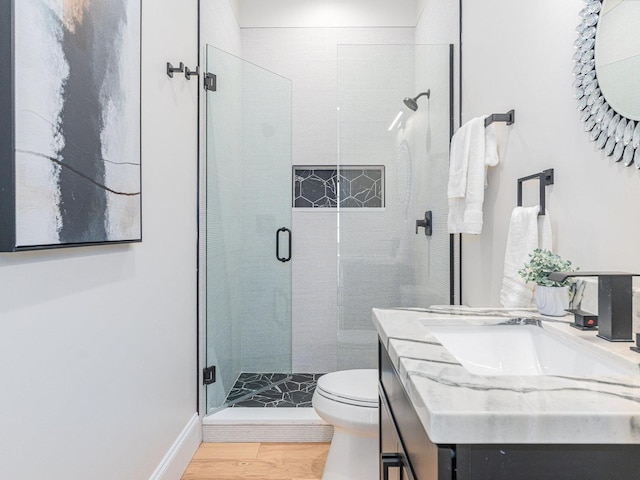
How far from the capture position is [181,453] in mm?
1912

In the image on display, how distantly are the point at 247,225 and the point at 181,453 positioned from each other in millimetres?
1246

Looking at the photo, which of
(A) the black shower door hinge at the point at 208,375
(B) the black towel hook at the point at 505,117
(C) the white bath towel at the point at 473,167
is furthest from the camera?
(A) the black shower door hinge at the point at 208,375

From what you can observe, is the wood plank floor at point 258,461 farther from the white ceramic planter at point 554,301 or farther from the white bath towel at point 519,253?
the white ceramic planter at point 554,301

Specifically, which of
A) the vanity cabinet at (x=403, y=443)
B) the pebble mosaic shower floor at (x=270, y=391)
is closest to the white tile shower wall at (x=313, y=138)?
the pebble mosaic shower floor at (x=270, y=391)

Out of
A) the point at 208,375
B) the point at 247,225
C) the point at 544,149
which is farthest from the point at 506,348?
the point at 247,225

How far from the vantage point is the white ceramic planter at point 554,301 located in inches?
45.2

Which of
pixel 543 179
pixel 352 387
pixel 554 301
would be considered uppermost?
pixel 543 179

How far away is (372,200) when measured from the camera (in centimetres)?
238

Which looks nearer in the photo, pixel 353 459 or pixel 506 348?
pixel 506 348

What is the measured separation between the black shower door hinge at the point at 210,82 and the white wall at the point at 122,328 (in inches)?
5.5

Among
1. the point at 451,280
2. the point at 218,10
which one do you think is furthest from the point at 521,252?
the point at 218,10

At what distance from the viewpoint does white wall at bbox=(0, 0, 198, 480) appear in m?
0.93

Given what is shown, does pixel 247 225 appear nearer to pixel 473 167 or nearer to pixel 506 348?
pixel 473 167

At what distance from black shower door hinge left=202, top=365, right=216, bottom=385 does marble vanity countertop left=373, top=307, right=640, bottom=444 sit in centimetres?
174
